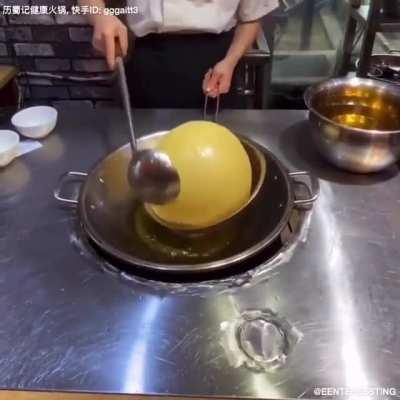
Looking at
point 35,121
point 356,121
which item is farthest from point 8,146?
point 356,121

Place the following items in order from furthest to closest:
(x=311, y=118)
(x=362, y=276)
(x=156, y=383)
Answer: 1. (x=311, y=118)
2. (x=362, y=276)
3. (x=156, y=383)

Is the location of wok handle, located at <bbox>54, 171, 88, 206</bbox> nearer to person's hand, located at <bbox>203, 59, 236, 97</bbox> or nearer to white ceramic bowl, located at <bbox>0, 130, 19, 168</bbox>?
white ceramic bowl, located at <bbox>0, 130, 19, 168</bbox>

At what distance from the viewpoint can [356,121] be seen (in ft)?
2.64

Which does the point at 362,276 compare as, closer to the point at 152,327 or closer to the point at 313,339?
the point at 313,339

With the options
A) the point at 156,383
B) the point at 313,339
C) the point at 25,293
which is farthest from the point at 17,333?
the point at 313,339

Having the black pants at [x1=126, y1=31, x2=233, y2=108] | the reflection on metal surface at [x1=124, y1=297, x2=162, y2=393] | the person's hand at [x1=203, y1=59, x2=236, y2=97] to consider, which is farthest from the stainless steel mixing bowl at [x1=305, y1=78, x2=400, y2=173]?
the reflection on metal surface at [x1=124, y1=297, x2=162, y2=393]

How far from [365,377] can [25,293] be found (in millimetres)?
399

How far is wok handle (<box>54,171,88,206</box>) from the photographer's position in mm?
641

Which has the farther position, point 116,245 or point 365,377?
point 116,245

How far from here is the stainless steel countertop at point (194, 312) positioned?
447 millimetres

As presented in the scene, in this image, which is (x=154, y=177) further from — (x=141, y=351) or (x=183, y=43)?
(x=183, y=43)

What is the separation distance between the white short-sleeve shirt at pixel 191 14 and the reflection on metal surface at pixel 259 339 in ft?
2.04

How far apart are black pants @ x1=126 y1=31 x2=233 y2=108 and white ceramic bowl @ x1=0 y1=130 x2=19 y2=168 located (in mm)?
312

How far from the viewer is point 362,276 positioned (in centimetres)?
55
